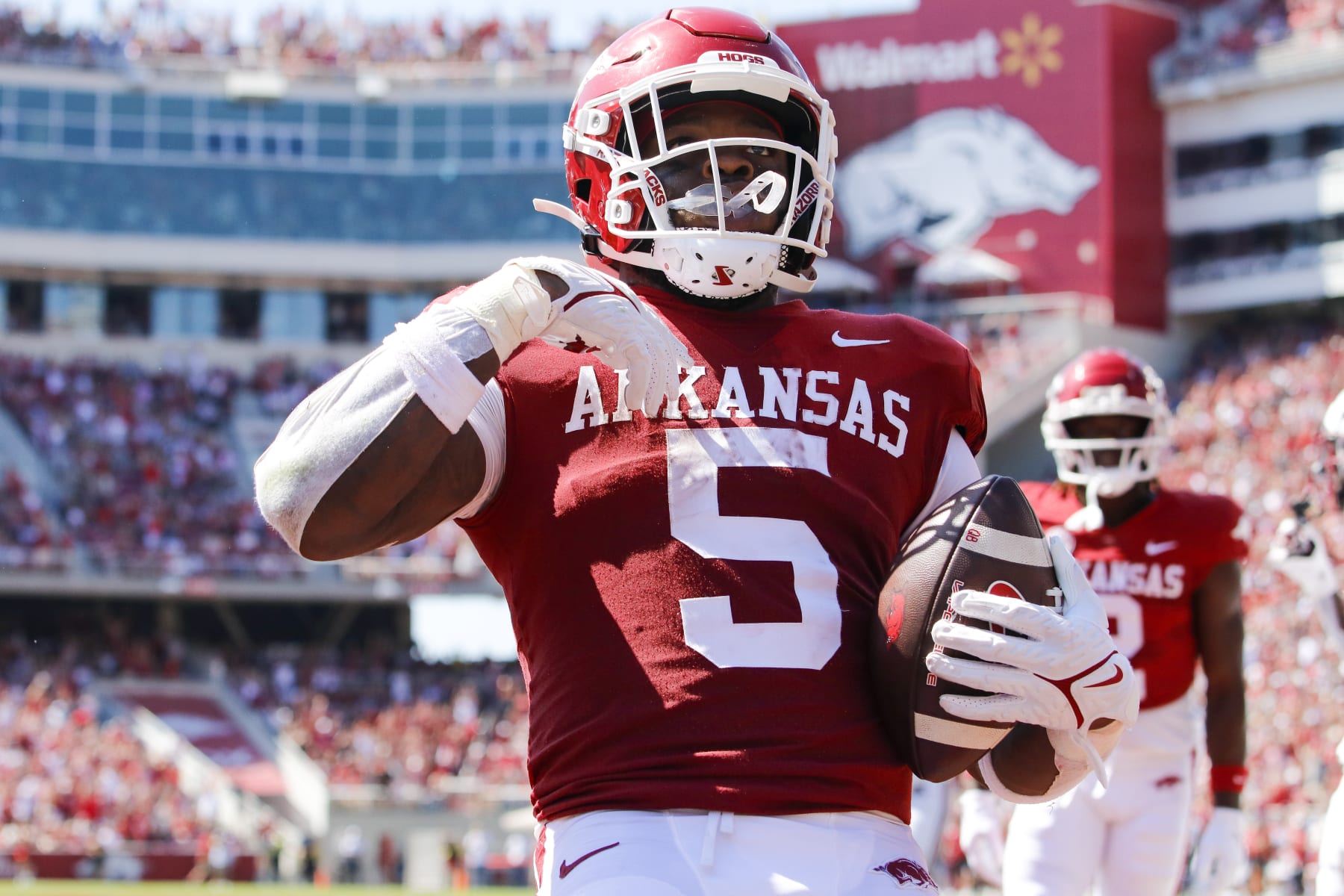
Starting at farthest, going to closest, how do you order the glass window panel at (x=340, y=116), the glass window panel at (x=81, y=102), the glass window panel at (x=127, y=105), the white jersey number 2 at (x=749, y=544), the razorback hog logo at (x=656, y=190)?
1. the glass window panel at (x=340, y=116)
2. the glass window panel at (x=127, y=105)
3. the glass window panel at (x=81, y=102)
4. the razorback hog logo at (x=656, y=190)
5. the white jersey number 2 at (x=749, y=544)

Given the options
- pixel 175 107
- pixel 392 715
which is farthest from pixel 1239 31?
pixel 392 715

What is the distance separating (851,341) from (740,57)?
492mm

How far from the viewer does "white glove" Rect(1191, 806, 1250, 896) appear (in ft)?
18.4

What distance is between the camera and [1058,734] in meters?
2.72

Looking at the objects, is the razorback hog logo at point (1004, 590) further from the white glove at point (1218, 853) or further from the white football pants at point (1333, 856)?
the white glove at point (1218, 853)

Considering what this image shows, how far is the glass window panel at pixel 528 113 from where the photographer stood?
104ft

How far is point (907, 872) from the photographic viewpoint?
254 cm

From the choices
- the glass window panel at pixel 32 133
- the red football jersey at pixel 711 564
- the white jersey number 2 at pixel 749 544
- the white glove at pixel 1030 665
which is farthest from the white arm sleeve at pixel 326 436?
the glass window panel at pixel 32 133

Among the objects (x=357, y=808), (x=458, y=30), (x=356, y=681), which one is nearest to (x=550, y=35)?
(x=458, y=30)

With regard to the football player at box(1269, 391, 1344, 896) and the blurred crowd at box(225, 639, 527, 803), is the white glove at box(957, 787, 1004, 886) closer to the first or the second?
the football player at box(1269, 391, 1344, 896)

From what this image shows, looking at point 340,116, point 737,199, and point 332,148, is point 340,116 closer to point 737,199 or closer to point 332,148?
point 332,148

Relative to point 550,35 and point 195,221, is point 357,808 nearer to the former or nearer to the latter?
point 195,221

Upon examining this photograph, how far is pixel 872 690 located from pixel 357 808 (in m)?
19.0

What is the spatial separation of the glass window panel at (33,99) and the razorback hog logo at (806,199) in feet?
99.9
